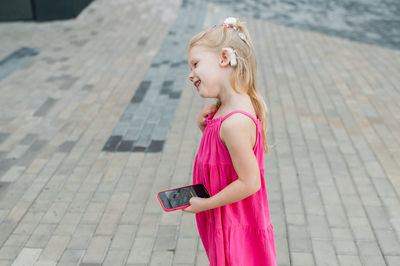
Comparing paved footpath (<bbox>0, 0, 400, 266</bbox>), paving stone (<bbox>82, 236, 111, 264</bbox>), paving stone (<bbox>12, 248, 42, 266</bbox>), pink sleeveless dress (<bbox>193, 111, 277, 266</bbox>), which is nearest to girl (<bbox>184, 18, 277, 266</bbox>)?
pink sleeveless dress (<bbox>193, 111, 277, 266</bbox>)

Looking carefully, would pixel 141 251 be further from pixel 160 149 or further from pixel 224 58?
pixel 224 58

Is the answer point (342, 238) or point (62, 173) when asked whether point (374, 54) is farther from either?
point (62, 173)

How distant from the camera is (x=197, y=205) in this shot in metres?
1.97

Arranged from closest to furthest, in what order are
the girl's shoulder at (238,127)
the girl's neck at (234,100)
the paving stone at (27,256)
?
1. the girl's shoulder at (238,127)
2. the girl's neck at (234,100)
3. the paving stone at (27,256)

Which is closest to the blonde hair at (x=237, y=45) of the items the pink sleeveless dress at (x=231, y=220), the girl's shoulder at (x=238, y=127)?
the girl's shoulder at (x=238, y=127)

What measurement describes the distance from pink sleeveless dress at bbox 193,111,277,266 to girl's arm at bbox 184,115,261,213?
→ 0.40ft

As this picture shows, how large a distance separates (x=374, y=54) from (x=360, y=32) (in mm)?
1646

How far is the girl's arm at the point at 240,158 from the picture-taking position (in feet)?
5.85

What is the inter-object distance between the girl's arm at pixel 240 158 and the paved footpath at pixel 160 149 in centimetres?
153

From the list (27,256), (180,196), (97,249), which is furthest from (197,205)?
(27,256)

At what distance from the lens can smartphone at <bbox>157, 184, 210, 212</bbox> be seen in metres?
2.01

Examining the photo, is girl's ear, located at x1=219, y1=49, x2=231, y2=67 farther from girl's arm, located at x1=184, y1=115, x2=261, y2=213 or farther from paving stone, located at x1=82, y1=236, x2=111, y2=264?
paving stone, located at x1=82, y1=236, x2=111, y2=264

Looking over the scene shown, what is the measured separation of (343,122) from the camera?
17.8 ft

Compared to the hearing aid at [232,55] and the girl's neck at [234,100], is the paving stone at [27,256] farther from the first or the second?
the hearing aid at [232,55]
